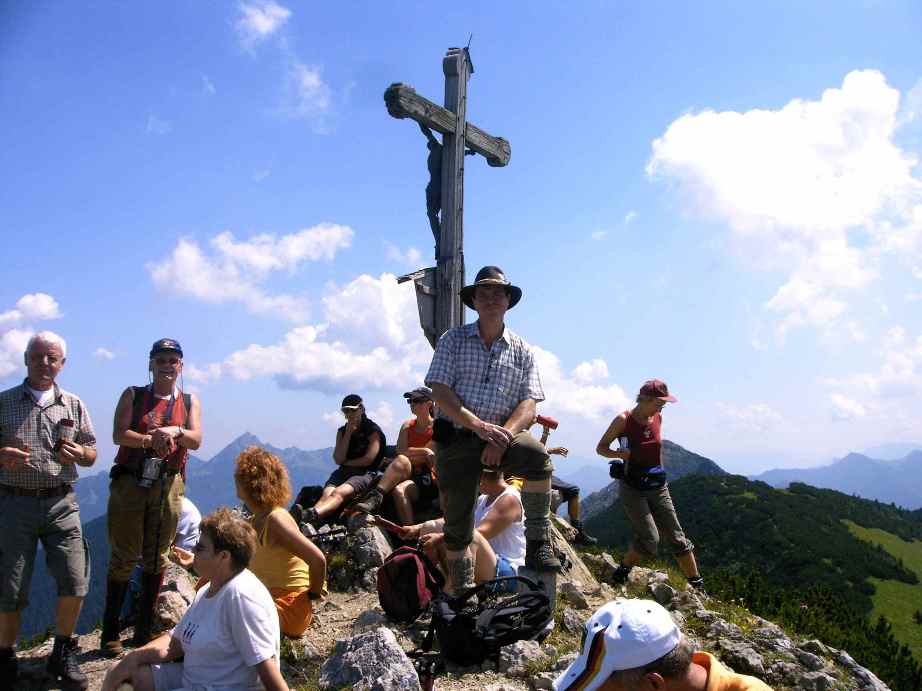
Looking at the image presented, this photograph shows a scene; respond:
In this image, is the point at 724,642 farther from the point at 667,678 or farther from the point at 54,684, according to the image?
the point at 54,684

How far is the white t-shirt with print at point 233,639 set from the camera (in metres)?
3.67

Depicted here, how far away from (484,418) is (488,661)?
1.80 meters

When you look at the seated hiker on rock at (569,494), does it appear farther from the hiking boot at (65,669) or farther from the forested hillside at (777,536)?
the forested hillside at (777,536)

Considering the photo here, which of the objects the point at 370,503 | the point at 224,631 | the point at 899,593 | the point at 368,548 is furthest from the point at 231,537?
the point at 899,593

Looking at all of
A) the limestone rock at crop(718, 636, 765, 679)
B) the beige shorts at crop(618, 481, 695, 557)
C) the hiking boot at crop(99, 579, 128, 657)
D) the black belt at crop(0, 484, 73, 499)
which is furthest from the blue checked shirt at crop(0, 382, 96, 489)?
the beige shorts at crop(618, 481, 695, 557)

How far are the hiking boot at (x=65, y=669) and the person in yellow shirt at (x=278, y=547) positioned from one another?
147 centimetres

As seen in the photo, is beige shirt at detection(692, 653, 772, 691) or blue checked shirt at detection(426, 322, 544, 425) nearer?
beige shirt at detection(692, 653, 772, 691)

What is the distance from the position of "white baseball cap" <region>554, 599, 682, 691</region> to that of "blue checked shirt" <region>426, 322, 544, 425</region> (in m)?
3.12

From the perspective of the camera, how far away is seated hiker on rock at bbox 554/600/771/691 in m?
2.33

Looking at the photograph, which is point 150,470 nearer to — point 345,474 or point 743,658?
point 345,474

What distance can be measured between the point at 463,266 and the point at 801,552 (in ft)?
87.2

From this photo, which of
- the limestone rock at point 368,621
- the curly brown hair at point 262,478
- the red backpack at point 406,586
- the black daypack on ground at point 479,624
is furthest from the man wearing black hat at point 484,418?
the curly brown hair at point 262,478

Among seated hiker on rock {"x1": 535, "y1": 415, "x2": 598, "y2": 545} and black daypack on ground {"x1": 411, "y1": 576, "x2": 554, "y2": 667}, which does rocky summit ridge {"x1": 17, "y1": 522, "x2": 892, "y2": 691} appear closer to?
black daypack on ground {"x1": 411, "y1": 576, "x2": 554, "y2": 667}

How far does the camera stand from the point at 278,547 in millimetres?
5352
